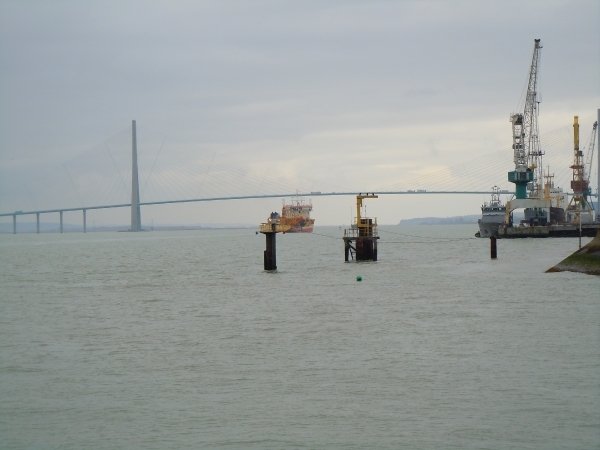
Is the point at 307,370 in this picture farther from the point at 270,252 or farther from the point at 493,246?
the point at 493,246

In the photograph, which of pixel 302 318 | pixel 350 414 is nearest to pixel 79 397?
pixel 350 414

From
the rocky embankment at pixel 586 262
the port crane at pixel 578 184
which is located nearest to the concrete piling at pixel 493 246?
the rocky embankment at pixel 586 262

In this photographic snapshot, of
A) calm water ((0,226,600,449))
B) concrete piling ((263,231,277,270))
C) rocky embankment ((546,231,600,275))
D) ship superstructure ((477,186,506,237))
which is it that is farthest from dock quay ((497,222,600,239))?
calm water ((0,226,600,449))

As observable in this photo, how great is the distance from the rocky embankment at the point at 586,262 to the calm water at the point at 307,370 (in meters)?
3.06

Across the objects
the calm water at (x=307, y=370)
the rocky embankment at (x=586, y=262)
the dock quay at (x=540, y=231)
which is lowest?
the calm water at (x=307, y=370)

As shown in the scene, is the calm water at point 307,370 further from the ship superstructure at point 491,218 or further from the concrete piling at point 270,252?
the ship superstructure at point 491,218

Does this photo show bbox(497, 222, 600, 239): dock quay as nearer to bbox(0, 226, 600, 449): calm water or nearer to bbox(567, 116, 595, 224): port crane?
bbox(567, 116, 595, 224): port crane

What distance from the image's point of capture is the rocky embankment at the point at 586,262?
41.3 m

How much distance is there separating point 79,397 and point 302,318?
12852mm

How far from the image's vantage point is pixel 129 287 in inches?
1795

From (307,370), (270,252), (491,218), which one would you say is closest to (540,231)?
(491,218)

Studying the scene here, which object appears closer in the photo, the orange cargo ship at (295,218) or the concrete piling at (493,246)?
the concrete piling at (493,246)

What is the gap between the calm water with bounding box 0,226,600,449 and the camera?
14883mm

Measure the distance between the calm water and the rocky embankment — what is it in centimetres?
306
